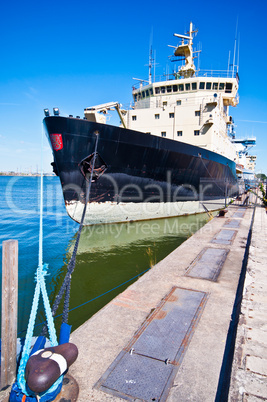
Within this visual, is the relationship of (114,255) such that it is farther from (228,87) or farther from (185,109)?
(228,87)

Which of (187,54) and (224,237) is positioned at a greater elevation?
(187,54)

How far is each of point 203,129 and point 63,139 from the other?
10.2m

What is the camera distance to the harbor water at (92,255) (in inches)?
241

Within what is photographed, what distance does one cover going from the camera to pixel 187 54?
899 inches

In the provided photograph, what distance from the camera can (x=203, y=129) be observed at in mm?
17609

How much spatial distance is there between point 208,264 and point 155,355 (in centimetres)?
376

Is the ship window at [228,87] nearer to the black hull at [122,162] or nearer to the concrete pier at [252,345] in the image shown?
the black hull at [122,162]

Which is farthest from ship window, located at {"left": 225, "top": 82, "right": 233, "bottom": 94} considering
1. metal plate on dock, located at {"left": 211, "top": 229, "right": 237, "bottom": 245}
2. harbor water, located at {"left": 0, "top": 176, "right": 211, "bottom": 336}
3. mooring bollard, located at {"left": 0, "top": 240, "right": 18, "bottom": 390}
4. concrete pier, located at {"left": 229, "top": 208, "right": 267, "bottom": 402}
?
mooring bollard, located at {"left": 0, "top": 240, "right": 18, "bottom": 390}

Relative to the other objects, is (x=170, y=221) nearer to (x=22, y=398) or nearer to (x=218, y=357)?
(x=218, y=357)

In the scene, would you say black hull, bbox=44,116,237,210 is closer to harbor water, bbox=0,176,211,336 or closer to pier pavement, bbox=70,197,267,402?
harbor water, bbox=0,176,211,336

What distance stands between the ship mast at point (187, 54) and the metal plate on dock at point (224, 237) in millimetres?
16196

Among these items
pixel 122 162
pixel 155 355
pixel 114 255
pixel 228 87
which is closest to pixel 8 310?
pixel 155 355

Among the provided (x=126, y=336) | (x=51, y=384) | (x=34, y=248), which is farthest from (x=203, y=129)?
(x=51, y=384)

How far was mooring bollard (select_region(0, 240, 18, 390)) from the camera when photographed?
2674 millimetres
